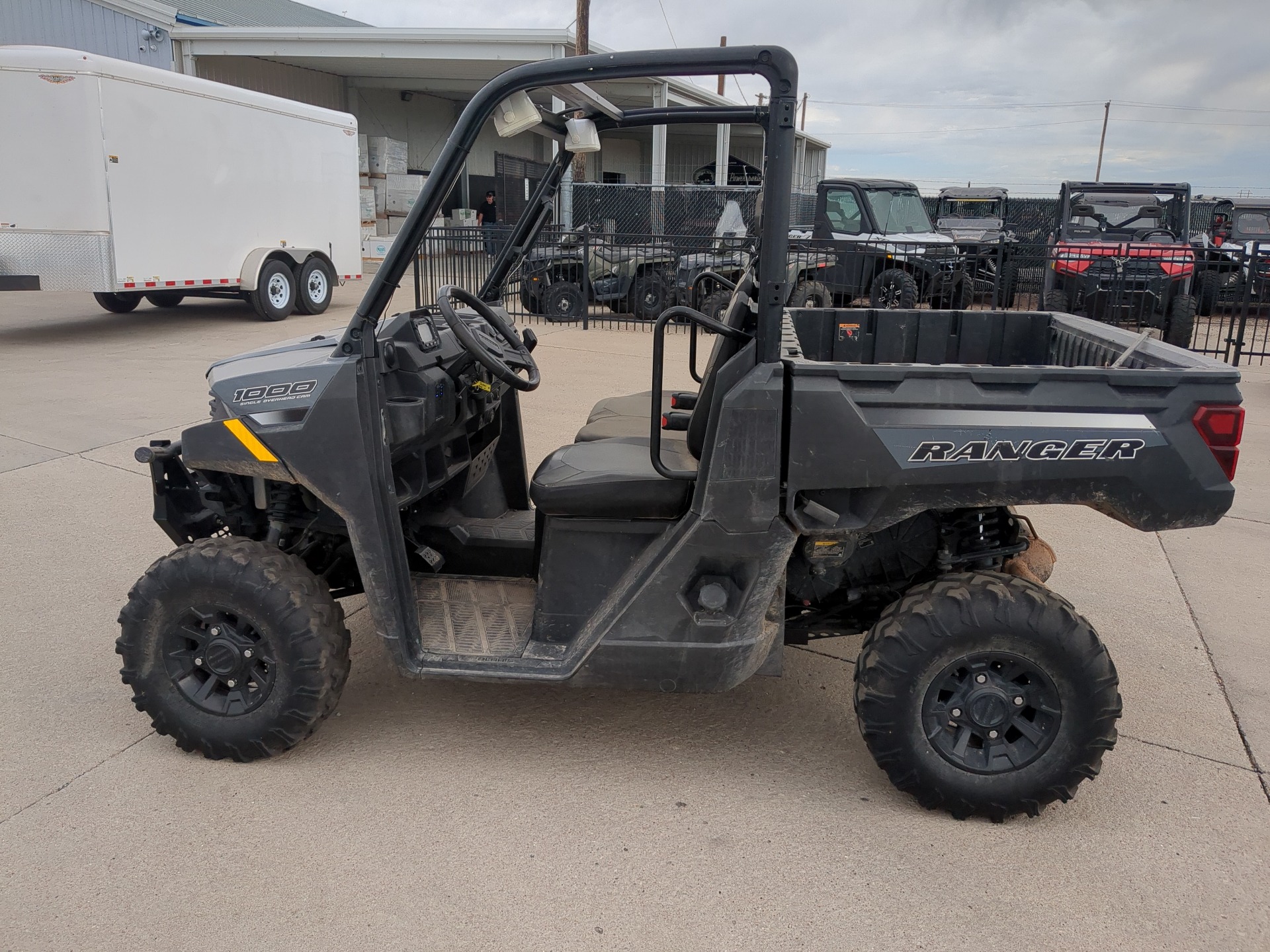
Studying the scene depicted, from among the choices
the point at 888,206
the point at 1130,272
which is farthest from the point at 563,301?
the point at 1130,272

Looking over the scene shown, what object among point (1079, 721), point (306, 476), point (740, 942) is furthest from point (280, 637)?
point (1079, 721)

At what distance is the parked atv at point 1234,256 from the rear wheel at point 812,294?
4.58 m

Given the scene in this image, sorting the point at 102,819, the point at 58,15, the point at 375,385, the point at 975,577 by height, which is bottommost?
the point at 102,819

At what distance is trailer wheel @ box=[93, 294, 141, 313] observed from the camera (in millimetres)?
13875

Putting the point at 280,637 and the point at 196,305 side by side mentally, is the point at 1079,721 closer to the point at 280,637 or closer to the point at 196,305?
the point at 280,637

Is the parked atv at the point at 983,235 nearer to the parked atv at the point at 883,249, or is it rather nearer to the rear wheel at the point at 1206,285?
the parked atv at the point at 883,249

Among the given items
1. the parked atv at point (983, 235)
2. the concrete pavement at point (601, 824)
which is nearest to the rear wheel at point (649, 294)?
the parked atv at point (983, 235)

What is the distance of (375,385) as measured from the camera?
9.68 ft

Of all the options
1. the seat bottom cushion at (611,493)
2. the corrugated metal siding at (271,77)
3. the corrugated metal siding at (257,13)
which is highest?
the corrugated metal siding at (257,13)

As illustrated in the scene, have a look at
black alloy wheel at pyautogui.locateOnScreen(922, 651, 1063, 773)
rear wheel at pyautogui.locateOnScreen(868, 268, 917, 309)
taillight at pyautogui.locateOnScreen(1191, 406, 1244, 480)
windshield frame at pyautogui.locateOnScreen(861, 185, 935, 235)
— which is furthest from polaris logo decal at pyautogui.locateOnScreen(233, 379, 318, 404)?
windshield frame at pyautogui.locateOnScreen(861, 185, 935, 235)

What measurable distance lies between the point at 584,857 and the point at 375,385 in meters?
1.47

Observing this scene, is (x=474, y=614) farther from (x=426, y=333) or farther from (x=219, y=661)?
(x=426, y=333)

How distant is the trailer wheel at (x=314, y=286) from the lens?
1440 centimetres

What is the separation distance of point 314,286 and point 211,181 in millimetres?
2633
